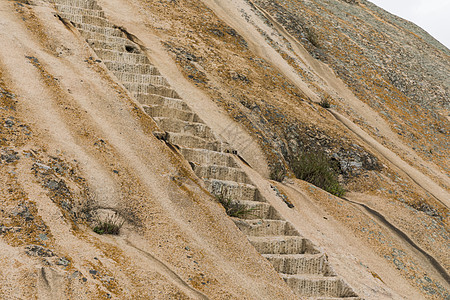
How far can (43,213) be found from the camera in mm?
3732

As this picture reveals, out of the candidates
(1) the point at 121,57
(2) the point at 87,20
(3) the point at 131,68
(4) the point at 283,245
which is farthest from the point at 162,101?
(4) the point at 283,245

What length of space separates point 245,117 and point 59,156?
3670 mm

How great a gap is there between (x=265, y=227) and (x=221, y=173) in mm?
966

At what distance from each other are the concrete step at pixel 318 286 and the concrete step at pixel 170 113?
2.88 m

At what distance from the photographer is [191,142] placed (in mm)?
6086

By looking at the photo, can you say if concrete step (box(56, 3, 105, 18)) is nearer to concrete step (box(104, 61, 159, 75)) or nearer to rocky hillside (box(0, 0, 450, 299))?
rocky hillside (box(0, 0, 450, 299))

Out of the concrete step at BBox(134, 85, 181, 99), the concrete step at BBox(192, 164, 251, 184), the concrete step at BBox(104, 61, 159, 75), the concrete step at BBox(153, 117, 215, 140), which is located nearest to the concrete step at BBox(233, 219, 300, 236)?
the concrete step at BBox(192, 164, 251, 184)

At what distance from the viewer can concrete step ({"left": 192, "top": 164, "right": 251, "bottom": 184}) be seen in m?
5.55

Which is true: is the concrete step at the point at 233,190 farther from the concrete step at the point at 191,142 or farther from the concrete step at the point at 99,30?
the concrete step at the point at 99,30

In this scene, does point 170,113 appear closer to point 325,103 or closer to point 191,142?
point 191,142

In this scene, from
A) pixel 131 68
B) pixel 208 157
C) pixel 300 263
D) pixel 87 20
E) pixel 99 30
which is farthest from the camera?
pixel 87 20

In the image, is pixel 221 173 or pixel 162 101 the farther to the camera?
pixel 162 101

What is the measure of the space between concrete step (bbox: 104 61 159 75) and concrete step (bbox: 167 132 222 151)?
159 cm

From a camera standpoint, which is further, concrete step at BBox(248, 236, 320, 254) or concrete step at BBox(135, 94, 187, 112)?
concrete step at BBox(135, 94, 187, 112)
